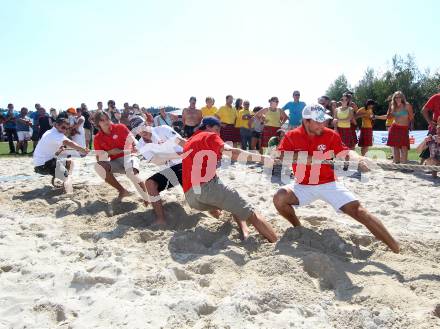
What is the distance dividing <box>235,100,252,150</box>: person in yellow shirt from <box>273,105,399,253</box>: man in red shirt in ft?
20.8

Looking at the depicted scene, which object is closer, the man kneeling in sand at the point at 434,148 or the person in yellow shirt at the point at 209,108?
the man kneeling in sand at the point at 434,148

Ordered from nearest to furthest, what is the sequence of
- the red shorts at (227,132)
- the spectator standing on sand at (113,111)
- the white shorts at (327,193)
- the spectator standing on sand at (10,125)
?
the white shorts at (327,193)
the red shorts at (227,132)
the spectator standing on sand at (113,111)
the spectator standing on sand at (10,125)

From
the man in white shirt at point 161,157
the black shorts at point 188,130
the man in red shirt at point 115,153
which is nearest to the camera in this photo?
the man in white shirt at point 161,157

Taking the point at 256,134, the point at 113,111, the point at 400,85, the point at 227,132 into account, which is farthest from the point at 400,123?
the point at 400,85

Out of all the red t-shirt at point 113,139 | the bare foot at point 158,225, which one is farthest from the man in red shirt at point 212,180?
the red t-shirt at point 113,139

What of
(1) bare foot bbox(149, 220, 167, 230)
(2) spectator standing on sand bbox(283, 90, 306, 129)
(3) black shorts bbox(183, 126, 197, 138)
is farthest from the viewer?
(3) black shorts bbox(183, 126, 197, 138)

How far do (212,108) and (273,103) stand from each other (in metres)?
1.96

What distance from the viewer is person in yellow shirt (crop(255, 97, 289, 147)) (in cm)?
938

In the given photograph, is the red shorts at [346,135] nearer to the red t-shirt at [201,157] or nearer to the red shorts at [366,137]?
the red shorts at [366,137]

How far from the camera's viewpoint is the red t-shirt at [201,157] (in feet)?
14.1

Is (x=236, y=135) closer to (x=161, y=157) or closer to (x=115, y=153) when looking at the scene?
(x=115, y=153)

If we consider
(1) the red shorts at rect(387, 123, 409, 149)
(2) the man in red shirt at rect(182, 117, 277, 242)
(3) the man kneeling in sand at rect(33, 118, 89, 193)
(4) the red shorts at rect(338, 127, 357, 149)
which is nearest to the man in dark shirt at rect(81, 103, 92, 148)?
(3) the man kneeling in sand at rect(33, 118, 89, 193)

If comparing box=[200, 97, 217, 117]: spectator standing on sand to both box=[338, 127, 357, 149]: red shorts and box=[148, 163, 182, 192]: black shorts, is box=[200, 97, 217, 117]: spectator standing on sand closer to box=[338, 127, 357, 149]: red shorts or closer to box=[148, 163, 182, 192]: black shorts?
box=[338, 127, 357, 149]: red shorts

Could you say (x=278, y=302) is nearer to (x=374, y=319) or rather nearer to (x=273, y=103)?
(x=374, y=319)
